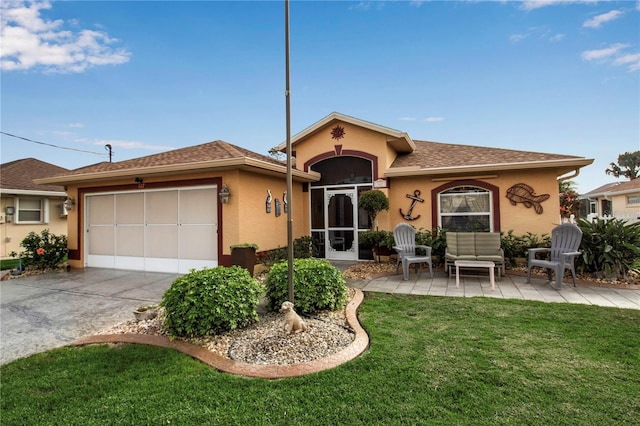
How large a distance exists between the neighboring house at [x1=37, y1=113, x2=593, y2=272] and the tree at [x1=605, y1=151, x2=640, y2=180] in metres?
36.9

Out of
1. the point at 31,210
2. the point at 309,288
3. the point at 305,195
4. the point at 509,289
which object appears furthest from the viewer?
the point at 31,210

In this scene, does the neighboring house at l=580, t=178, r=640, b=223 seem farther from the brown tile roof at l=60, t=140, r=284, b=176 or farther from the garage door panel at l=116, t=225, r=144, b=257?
the garage door panel at l=116, t=225, r=144, b=257

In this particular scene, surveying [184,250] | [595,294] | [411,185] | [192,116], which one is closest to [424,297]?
[595,294]

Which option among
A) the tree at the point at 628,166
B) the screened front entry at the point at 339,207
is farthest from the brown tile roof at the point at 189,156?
the tree at the point at 628,166

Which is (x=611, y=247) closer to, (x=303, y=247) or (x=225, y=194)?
(x=303, y=247)

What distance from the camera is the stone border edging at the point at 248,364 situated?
115 inches

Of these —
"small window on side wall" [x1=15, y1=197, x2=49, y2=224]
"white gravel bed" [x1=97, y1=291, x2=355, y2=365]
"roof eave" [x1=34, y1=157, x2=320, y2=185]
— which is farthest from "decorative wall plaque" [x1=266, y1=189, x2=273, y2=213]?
"small window on side wall" [x1=15, y1=197, x2=49, y2=224]

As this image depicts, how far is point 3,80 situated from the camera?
35.3 ft

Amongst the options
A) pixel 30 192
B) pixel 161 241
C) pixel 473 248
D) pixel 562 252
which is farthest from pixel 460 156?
pixel 30 192

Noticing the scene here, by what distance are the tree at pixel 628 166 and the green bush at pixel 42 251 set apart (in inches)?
1906

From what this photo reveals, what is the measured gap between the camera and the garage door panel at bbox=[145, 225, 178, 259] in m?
8.51

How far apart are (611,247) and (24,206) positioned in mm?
20320

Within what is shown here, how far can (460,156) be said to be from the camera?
9516 mm

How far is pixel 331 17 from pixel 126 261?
9.81 metres
